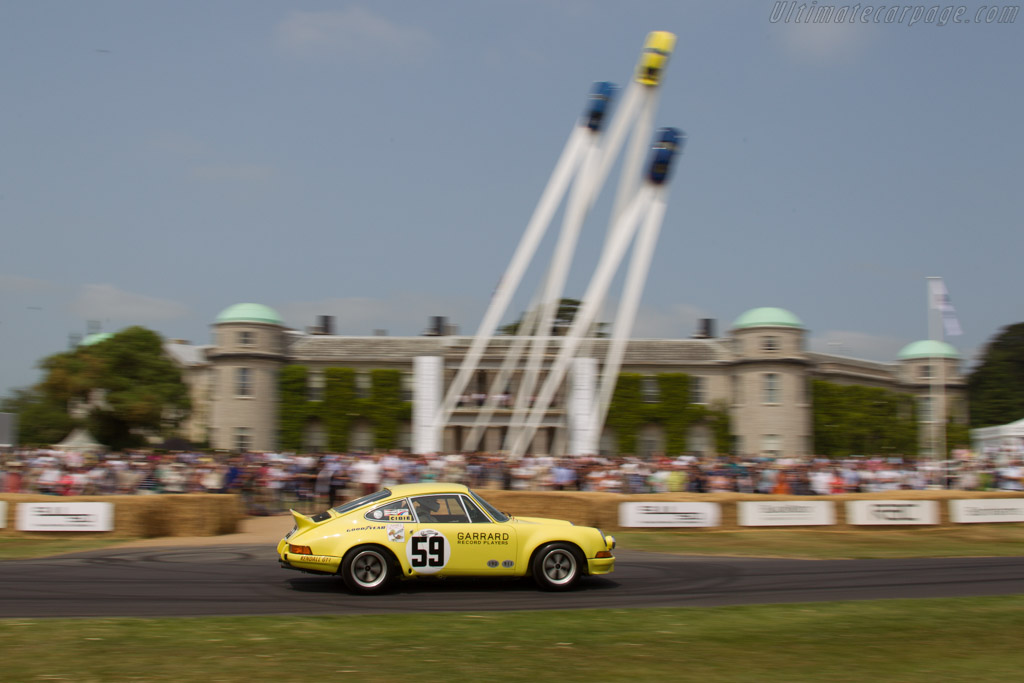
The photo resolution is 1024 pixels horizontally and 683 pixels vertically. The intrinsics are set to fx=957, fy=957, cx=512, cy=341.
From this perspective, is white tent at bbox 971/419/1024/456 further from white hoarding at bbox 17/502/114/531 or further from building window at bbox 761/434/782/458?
white hoarding at bbox 17/502/114/531

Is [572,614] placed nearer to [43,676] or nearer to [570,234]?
[43,676]

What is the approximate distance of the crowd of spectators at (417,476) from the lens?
23125 mm

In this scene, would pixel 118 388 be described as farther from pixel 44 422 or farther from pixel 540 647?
pixel 540 647

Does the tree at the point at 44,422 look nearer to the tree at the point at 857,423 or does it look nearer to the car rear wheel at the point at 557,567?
the tree at the point at 857,423

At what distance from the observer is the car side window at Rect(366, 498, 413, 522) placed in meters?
11.9

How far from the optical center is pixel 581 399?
59125 millimetres


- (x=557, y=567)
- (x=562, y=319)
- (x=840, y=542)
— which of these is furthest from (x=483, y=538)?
(x=562, y=319)

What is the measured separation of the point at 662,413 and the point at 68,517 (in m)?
49.3

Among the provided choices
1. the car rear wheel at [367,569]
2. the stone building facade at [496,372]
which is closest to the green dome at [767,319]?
the stone building facade at [496,372]

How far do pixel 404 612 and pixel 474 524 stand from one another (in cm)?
177

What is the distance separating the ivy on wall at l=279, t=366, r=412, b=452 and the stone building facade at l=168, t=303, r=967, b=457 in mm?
534

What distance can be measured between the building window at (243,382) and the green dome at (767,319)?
32911 millimetres

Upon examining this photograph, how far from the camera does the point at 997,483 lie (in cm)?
2666

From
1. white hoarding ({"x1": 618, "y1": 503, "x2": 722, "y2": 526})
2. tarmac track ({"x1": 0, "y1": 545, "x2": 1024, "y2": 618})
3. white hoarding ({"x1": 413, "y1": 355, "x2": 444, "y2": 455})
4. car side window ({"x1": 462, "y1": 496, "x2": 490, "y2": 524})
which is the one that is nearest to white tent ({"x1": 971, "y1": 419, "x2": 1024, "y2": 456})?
white hoarding ({"x1": 618, "y1": 503, "x2": 722, "y2": 526})
